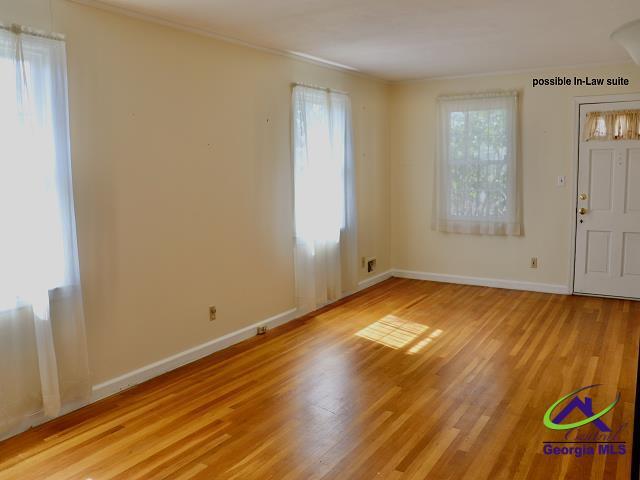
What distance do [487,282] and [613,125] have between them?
2174 millimetres

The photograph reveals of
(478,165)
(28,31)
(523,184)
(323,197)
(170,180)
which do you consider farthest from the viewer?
(478,165)

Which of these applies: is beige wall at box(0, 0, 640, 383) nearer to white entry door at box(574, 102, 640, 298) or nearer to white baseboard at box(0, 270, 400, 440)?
white baseboard at box(0, 270, 400, 440)

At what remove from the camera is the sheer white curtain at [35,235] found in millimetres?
2756

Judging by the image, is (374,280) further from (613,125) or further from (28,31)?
(28,31)

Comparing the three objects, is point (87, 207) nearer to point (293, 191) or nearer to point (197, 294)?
point (197, 294)

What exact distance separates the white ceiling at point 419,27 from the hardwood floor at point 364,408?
246 centimetres

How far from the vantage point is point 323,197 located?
5164 millimetres

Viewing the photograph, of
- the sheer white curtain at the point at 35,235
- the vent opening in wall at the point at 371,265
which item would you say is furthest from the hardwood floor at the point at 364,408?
the vent opening in wall at the point at 371,265

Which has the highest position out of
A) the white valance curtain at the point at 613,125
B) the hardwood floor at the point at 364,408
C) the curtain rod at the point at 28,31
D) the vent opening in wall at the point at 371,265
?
the curtain rod at the point at 28,31

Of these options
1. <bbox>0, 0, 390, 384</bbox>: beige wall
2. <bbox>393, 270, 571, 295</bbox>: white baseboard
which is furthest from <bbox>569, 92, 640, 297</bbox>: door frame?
<bbox>0, 0, 390, 384</bbox>: beige wall

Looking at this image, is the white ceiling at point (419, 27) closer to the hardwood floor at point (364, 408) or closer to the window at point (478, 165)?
the window at point (478, 165)

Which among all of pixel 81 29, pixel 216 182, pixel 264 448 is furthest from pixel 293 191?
pixel 264 448

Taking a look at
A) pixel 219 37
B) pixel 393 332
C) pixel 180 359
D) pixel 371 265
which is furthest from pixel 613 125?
pixel 180 359

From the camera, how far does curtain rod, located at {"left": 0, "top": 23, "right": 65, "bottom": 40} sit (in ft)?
8.89
